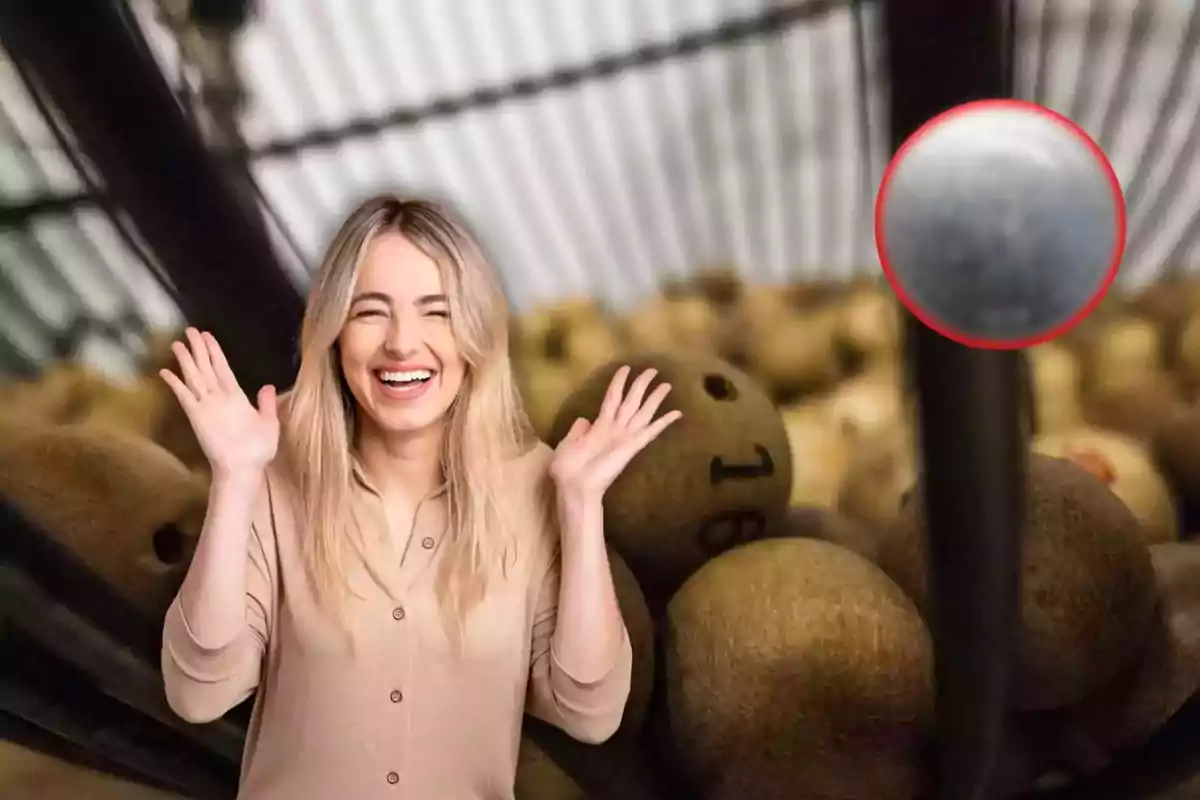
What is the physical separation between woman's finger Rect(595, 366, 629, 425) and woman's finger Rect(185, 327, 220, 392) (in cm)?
11

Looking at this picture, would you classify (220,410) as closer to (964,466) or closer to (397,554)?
(397,554)

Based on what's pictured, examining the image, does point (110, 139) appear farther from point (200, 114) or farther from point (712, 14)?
point (712, 14)

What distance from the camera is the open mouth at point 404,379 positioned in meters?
0.33

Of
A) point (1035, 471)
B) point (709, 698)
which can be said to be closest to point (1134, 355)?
point (1035, 471)

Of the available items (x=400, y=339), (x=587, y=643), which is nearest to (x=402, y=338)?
(x=400, y=339)

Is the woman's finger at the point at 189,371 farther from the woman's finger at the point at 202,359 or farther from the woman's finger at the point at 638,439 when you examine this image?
the woman's finger at the point at 638,439

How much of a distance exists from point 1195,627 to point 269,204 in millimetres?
295

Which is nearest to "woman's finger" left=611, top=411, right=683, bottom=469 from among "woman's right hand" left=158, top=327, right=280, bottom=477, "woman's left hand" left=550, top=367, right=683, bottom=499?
"woman's left hand" left=550, top=367, right=683, bottom=499

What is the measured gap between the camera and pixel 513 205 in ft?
1.11

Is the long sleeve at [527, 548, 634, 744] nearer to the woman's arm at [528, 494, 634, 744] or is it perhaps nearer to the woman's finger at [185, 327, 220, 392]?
the woman's arm at [528, 494, 634, 744]

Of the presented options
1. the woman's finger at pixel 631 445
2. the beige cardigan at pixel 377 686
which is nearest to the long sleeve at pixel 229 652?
the beige cardigan at pixel 377 686

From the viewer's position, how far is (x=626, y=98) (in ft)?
1.08

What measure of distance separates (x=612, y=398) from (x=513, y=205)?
65 millimetres

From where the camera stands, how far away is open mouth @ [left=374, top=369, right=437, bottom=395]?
0.33 metres
